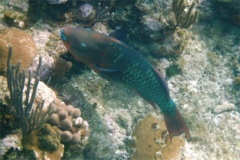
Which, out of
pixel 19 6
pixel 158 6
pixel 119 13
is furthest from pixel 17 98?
pixel 158 6

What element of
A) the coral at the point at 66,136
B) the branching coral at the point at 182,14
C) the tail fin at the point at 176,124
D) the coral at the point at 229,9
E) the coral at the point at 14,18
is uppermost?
the coral at the point at 229,9

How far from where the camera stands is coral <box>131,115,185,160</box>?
4504mm

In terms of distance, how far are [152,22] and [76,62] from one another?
1722 millimetres

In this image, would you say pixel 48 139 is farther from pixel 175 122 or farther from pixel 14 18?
pixel 14 18

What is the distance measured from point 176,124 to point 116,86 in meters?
1.48

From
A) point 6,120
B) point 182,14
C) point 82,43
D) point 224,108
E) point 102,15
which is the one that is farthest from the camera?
point 224,108

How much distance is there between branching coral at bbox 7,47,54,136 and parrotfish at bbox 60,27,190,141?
0.99 metres

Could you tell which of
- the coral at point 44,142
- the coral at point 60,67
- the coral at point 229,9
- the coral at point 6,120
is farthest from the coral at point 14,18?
the coral at point 229,9

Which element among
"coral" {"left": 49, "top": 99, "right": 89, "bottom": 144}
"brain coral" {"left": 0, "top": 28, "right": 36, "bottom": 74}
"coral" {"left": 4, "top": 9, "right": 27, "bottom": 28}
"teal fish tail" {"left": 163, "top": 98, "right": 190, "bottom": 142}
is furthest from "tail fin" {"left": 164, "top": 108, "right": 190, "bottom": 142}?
"coral" {"left": 4, "top": 9, "right": 27, "bottom": 28}

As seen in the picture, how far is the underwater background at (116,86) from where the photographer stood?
3.24 m

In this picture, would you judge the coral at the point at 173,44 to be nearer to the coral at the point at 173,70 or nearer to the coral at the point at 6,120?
the coral at the point at 173,70

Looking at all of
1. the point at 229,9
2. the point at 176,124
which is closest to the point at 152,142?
the point at 176,124

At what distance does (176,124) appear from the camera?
13.5 ft

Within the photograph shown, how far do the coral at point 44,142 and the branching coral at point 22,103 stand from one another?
10cm
